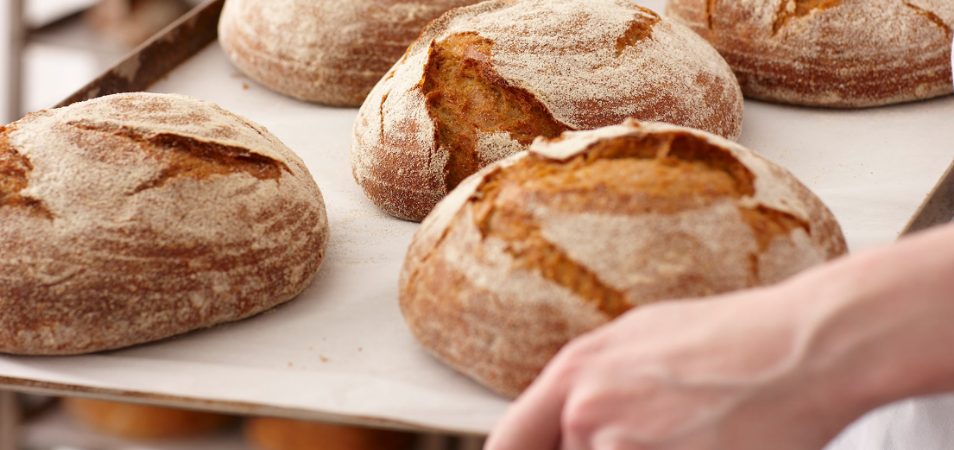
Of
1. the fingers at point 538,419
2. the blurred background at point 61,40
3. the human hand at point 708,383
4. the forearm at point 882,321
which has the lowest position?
the blurred background at point 61,40

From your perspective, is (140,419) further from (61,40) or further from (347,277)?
(61,40)

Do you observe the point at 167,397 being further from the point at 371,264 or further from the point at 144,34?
the point at 144,34

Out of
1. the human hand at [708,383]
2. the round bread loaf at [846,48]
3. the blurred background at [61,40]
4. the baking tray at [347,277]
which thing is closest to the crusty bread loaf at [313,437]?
the baking tray at [347,277]

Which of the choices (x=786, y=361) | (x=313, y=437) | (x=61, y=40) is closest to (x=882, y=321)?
(x=786, y=361)

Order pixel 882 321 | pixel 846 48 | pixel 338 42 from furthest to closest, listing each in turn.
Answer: pixel 338 42 < pixel 846 48 < pixel 882 321


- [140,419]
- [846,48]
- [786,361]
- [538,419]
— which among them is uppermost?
[786,361]

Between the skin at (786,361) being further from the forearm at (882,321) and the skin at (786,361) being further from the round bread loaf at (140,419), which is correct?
the round bread loaf at (140,419)
